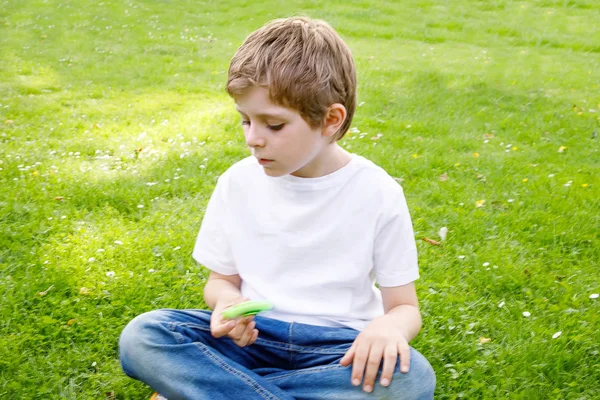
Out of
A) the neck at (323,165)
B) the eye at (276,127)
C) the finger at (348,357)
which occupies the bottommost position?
the finger at (348,357)

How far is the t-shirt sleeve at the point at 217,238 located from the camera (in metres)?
2.17

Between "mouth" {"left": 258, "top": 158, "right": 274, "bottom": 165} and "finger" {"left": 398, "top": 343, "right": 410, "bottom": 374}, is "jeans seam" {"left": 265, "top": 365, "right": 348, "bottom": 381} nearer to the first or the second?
"finger" {"left": 398, "top": 343, "right": 410, "bottom": 374}

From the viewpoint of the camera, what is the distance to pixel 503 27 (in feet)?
34.4

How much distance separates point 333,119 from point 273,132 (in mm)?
217

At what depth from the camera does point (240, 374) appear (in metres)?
1.87

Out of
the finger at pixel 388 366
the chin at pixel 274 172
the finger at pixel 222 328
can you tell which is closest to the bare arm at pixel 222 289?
the finger at pixel 222 328

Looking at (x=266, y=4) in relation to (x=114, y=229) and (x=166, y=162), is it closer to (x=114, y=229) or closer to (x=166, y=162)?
(x=166, y=162)

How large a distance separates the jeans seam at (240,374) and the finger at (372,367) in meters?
0.29

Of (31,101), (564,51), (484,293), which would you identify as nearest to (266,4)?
(564,51)

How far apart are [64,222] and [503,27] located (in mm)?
9044

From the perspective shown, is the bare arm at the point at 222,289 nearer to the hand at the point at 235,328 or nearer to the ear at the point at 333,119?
the hand at the point at 235,328

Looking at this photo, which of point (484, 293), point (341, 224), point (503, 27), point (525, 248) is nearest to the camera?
point (341, 224)

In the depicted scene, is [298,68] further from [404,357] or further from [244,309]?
[404,357]

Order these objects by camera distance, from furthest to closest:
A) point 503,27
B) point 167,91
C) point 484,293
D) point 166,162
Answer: point 503,27 → point 167,91 → point 166,162 → point 484,293
